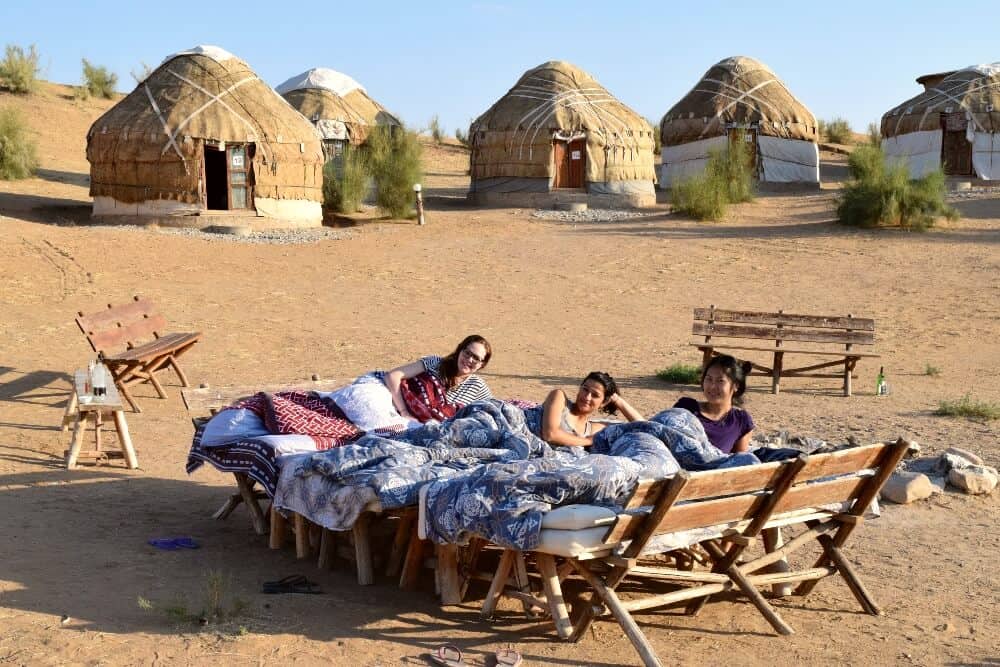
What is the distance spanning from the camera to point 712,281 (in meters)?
14.4

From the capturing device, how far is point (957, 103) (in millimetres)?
25156

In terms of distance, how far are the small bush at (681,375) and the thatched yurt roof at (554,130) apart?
12.4 m

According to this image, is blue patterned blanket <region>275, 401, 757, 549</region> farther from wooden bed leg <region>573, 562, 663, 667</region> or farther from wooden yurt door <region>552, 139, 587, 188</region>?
wooden yurt door <region>552, 139, 587, 188</region>

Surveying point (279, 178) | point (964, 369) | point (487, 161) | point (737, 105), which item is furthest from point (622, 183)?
point (964, 369)

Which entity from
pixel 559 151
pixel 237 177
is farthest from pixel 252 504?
pixel 559 151

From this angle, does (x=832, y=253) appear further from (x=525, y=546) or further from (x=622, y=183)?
(x=525, y=546)

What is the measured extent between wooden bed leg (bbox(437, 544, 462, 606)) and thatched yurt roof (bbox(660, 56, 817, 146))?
21650 mm

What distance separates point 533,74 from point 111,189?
8981 millimetres

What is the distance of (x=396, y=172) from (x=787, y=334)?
1166 centimetres

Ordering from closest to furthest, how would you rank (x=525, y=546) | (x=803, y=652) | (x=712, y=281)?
(x=525, y=546) → (x=803, y=652) → (x=712, y=281)

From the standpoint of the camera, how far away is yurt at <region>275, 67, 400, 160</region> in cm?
2497

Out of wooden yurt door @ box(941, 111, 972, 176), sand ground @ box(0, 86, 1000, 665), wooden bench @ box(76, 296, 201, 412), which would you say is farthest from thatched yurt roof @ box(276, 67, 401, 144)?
wooden bench @ box(76, 296, 201, 412)

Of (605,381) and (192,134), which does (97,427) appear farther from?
(192,134)

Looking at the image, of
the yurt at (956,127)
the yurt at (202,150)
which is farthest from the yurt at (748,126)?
the yurt at (202,150)
